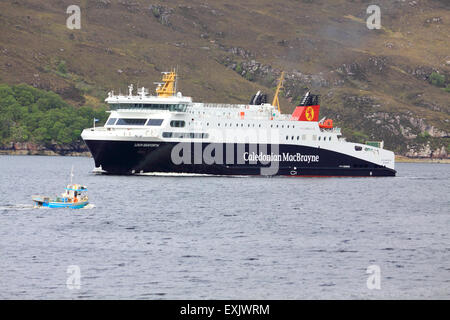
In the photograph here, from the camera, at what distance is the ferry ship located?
90188 mm

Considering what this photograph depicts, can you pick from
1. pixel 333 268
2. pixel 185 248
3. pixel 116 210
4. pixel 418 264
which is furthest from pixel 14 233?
pixel 418 264

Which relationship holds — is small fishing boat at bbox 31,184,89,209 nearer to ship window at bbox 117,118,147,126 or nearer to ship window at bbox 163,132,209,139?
ship window at bbox 163,132,209,139

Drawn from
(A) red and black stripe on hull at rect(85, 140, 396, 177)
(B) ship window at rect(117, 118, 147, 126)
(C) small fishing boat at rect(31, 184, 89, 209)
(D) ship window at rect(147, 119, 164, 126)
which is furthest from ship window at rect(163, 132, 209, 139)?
(C) small fishing boat at rect(31, 184, 89, 209)

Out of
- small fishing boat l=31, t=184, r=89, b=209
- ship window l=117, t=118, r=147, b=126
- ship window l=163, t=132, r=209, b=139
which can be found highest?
ship window l=117, t=118, r=147, b=126

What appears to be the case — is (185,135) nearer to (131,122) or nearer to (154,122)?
(154,122)

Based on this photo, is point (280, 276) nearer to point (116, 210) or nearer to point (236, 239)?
point (236, 239)

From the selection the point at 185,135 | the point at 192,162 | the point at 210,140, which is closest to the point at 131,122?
the point at 185,135

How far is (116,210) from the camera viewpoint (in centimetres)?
6225

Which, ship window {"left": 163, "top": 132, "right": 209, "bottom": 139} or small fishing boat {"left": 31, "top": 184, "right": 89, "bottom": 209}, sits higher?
ship window {"left": 163, "top": 132, "right": 209, "bottom": 139}

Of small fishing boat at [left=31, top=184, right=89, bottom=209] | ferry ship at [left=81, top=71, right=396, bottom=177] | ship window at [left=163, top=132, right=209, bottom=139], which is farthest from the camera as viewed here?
ship window at [left=163, top=132, right=209, bottom=139]

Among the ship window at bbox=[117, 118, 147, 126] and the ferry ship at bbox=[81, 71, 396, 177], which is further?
the ship window at bbox=[117, 118, 147, 126]

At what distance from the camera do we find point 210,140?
93500 millimetres

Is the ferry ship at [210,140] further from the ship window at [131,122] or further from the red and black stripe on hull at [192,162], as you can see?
the ship window at [131,122]
